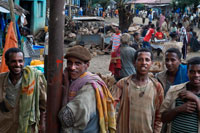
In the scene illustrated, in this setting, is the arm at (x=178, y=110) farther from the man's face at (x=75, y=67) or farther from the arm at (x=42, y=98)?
the arm at (x=42, y=98)

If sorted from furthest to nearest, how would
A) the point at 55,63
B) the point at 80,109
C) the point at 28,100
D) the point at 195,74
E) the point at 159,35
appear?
the point at 159,35 < the point at 28,100 < the point at 195,74 < the point at 80,109 < the point at 55,63

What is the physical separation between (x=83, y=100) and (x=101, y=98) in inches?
7.8

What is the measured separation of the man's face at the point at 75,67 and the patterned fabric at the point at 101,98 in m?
0.04

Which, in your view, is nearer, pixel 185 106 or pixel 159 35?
pixel 185 106

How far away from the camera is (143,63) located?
3293mm

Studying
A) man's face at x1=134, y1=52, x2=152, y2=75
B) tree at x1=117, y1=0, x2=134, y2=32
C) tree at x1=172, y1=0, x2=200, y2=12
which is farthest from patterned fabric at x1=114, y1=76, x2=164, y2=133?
tree at x1=172, y1=0, x2=200, y2=12

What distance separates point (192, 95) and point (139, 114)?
0.89 m

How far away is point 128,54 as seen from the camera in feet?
21.4

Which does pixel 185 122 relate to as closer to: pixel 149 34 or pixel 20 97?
pixel 20 97

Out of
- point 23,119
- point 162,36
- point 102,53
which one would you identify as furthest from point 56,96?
point 102,53

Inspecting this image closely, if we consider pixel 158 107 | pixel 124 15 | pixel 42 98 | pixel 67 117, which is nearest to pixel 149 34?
pixel 124 15

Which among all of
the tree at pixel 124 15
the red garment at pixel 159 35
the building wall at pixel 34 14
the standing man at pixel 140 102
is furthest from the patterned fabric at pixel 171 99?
the building wall at pixel 34 14

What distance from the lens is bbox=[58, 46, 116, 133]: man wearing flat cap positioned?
2.23 meters

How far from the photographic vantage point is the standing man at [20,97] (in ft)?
9.64
